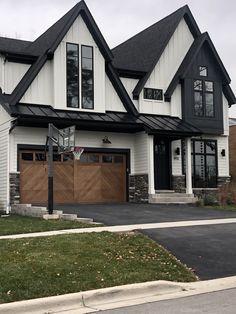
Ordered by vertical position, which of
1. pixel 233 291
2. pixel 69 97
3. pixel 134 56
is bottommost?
pixel 233 291

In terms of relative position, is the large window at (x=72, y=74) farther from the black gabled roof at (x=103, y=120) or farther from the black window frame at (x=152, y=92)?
the black window frame at (x=152, y=92)

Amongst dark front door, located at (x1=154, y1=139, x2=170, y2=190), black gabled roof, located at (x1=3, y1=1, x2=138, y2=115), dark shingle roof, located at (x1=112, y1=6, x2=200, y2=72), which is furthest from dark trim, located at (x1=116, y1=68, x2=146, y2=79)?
dark front door, located at (x1=154, y1=139, x2=170, y2=190)

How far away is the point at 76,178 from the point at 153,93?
21.8 feet

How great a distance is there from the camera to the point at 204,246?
12688 mm

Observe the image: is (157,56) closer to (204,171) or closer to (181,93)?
(181,93)

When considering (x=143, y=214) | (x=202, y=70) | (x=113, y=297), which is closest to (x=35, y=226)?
(x=143, y=214)

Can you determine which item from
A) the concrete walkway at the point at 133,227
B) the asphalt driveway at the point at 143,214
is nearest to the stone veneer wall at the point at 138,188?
the asphalt driveway at the point at 143,214

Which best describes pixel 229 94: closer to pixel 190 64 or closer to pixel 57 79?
pixel 190 64

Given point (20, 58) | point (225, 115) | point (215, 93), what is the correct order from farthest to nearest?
point (225, 115)
point (215, 93)
point (20, 58)

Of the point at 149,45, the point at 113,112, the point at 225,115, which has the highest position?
the point at 149,45

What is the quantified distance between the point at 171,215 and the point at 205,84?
12211 mm

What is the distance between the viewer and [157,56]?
2797 cm

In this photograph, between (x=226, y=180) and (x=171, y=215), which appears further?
(x=226, y=180)

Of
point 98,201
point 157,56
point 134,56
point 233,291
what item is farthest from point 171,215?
point 134,56
